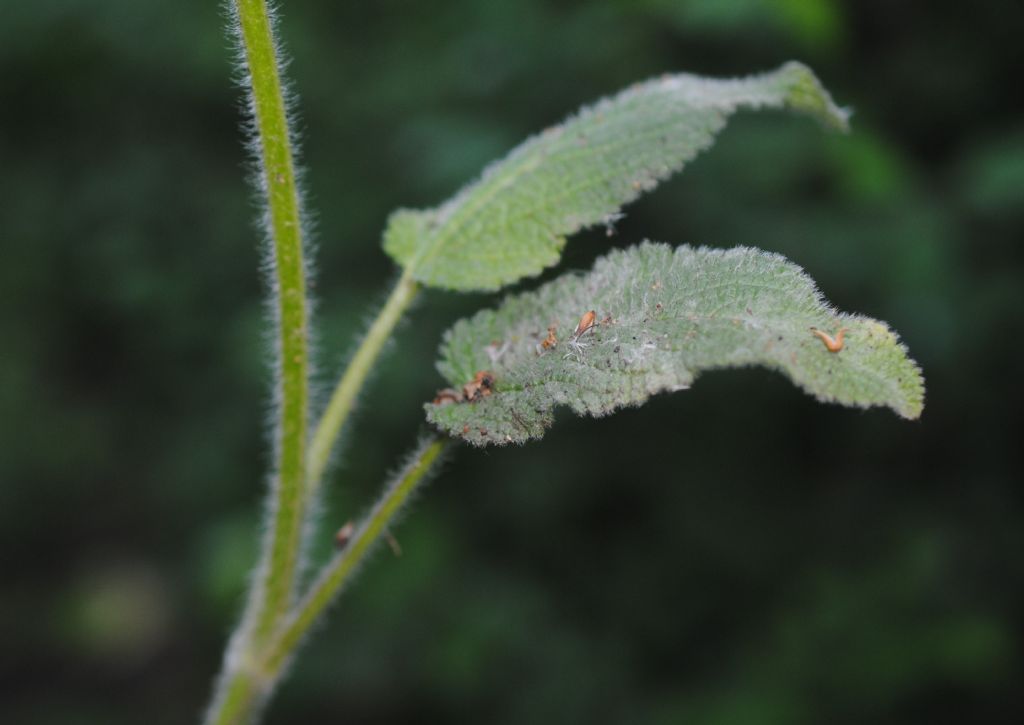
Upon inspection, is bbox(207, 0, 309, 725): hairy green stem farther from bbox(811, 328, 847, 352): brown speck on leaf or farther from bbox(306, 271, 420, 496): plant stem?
bbox(811, 328, 847, 352): brown speck on leaf

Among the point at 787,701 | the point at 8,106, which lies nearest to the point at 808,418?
the point at 787,701

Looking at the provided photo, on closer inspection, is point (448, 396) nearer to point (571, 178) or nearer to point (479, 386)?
point (479, 386)

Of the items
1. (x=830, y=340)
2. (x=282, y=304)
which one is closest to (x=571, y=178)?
(x=282, y=304)

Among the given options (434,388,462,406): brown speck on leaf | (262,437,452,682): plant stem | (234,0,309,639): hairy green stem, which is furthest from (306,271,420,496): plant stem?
(434,388,462,406): brown speck on leaf

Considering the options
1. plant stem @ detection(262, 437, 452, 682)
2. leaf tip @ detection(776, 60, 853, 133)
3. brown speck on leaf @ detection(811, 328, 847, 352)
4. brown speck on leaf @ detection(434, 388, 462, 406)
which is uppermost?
leaf tip @ detection(776, 60, 853, 133)

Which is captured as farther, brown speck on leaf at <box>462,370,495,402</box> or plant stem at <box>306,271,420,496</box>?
plant stem at <box>306,271,420,496</box>

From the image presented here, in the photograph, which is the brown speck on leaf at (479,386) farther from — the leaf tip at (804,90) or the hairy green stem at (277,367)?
the leaf tip at (804,90)
